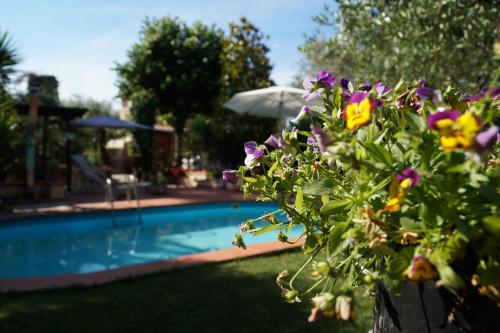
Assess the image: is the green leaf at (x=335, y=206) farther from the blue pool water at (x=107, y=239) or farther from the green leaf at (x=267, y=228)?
the blue pool water at (x=107, y=239)

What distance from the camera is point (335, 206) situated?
2.76 feet

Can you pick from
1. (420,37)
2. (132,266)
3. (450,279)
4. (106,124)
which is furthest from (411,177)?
(106,124)

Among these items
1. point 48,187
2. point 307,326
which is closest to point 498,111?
point 307,326

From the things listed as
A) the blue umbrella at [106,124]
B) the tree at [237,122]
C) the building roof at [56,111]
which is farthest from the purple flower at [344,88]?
the tree at [237,122]

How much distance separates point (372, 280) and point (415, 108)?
459mm

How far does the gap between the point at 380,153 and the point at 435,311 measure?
1.04 feet

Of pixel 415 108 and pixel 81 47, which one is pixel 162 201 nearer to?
pixel 415 108

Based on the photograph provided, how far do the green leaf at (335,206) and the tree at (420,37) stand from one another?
372 centimetres

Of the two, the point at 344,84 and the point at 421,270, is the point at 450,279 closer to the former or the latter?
the point at 421,270

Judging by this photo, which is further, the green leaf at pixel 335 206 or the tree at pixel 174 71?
the tree at pixel 174 71

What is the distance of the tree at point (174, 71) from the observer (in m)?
19.1

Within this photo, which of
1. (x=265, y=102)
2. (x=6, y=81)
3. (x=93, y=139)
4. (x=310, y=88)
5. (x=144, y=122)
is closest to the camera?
(x=310, y=88)

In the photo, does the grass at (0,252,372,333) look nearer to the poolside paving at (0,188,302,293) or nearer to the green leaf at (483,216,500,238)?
the poolside paving at (0,188,302,293)

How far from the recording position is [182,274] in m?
4.70
